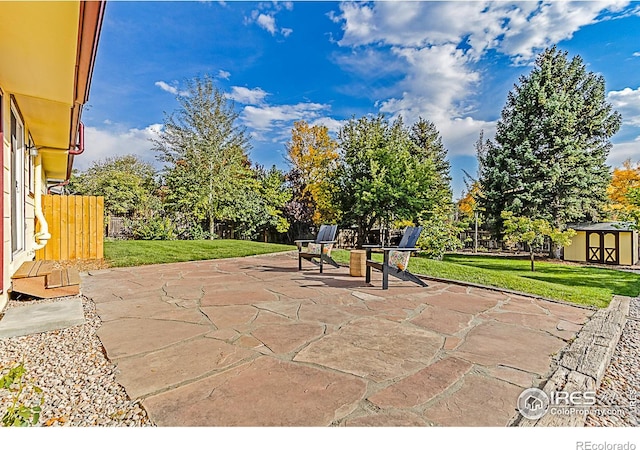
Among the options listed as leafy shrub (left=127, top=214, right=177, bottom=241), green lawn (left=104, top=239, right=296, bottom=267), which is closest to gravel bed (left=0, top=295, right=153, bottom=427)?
green lawn (left=104, top=239, right=296, bottom=267)

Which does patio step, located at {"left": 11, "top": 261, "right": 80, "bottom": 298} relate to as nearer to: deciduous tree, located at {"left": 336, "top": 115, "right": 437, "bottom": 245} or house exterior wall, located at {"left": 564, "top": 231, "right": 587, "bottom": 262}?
deciduous tree, located at {"left": 336, "top": 115, "right": 437, "bottom": 245}

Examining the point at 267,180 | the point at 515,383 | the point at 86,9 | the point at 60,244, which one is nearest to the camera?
the point at 86,9

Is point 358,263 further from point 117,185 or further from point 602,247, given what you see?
point 117,185

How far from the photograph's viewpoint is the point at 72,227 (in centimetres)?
767

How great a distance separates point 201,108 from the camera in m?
14.8

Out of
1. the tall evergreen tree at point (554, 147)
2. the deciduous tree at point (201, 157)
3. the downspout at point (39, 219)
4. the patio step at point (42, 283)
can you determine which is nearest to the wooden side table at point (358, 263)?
the patio step at point (42, 283)

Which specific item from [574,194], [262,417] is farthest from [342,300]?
[574,194]

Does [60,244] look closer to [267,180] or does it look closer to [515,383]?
[515,383]

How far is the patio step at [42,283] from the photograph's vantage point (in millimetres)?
3709

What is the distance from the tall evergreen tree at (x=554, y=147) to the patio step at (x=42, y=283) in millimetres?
15476

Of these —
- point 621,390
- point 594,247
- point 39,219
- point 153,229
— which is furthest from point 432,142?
point 621,390

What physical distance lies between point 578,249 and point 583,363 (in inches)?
581

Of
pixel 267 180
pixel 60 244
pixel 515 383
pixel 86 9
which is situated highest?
pixel 267 180

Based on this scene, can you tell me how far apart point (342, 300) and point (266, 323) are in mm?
1237
